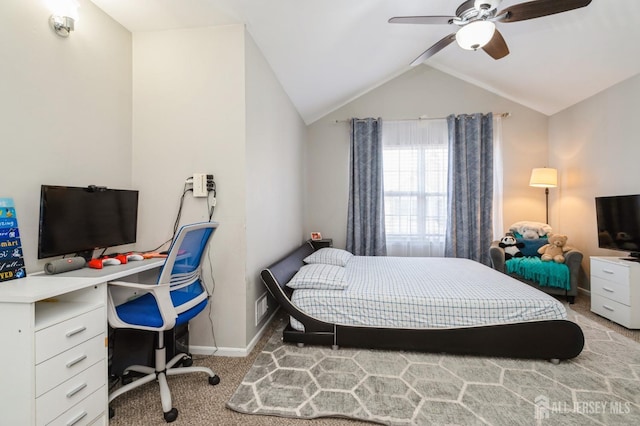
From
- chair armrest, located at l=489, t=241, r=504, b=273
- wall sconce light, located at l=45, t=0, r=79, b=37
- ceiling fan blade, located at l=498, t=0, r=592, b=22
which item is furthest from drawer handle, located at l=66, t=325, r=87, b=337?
chair armrest, located at l=489, t=241, r=504, b=273

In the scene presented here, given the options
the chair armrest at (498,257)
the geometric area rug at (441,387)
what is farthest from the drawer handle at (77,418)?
the chair armrest at (498,257)

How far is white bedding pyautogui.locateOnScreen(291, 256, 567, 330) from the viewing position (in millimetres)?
1975

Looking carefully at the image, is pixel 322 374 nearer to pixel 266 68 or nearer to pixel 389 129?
pixel 266 68

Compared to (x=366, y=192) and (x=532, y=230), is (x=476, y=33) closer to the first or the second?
(x=366, y=192)

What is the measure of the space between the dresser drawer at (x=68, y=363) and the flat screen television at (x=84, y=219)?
0.59 m

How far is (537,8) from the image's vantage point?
185cm

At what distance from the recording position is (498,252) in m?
3.46

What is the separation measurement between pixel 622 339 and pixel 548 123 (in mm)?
3138

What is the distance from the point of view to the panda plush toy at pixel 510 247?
347 centimetres

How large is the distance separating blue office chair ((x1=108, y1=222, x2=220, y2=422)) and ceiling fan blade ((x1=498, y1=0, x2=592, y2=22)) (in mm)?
2492

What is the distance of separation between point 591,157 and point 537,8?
98.6 inches

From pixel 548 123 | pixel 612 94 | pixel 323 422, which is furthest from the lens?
pixel 548 123

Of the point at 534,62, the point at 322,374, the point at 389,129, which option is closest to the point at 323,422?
the point at 322,374

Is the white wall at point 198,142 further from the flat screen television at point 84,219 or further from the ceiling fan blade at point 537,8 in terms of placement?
the ceiling fan blade at point 537,8
